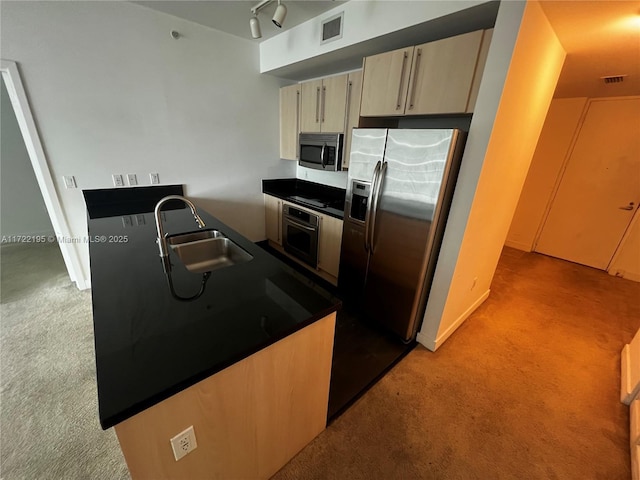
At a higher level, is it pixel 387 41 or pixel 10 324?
pixel 387 41

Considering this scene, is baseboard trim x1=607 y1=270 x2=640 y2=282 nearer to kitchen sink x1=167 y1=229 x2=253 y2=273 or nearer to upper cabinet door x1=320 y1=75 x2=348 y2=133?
upper cabinet door x1=320 y1=75 x2=348 y2=133

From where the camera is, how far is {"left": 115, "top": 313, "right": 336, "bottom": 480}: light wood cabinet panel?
0.77m

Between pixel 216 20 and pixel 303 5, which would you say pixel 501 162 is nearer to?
pixel 303 5

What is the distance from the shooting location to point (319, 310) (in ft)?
3.50

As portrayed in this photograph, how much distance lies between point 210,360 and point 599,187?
5205 millimetres

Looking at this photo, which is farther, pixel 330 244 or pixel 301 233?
pixel 301 233

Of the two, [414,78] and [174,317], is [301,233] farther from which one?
[174,317]

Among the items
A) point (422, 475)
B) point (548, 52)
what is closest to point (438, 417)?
point (422, 475)

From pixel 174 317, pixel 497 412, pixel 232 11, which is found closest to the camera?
pixel 174 317

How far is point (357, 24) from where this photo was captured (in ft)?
6.56

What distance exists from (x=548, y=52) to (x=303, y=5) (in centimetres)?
187

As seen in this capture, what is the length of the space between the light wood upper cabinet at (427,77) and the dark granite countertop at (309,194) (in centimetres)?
105

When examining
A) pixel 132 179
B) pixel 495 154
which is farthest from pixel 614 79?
pixel 132 179

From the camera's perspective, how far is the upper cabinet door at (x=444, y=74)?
1595 millimetres
